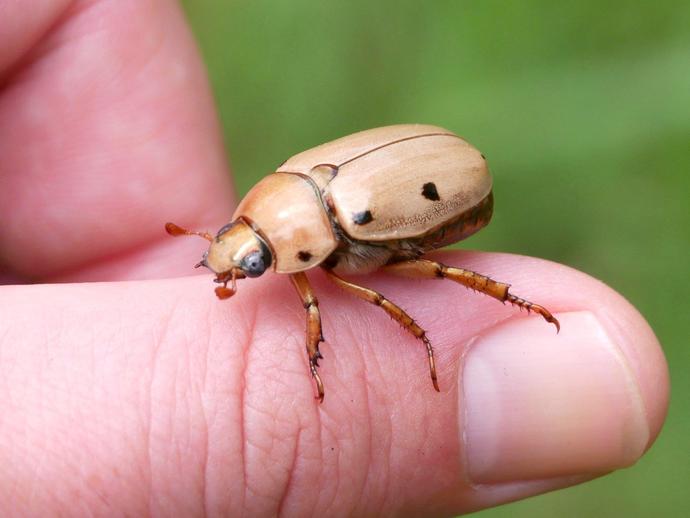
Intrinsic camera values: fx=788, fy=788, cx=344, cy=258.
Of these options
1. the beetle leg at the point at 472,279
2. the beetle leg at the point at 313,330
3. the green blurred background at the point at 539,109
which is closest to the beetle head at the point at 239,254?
the beetle leg at the point at 313,330

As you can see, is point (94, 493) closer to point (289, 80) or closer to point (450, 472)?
point (450, 472)

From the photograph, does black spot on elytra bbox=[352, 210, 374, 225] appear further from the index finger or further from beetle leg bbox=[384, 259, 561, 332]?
the index finger

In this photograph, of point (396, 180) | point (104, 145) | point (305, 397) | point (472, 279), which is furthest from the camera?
point (104, 145)

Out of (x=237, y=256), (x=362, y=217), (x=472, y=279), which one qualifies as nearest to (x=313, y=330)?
(x=237, y=256)

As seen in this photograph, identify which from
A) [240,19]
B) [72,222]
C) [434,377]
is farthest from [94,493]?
[240,19]

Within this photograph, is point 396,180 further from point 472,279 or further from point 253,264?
point 253,264

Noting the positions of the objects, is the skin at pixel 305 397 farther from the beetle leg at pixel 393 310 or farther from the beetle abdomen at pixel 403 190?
the beetle abdomen at pixel 403 190

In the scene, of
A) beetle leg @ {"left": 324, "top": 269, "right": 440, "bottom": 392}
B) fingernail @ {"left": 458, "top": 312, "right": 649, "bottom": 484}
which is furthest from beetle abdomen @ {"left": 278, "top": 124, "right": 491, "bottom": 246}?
fingernail @ {"left": 458, "top": 312, "right": 649, "bottom": 484}
